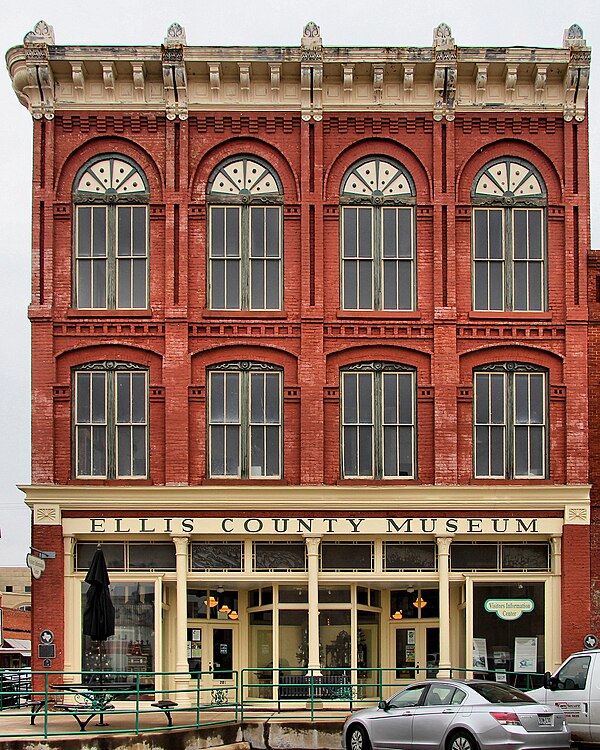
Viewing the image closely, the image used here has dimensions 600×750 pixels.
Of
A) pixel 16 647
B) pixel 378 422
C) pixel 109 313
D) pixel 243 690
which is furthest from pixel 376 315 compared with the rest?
pixel 16 647

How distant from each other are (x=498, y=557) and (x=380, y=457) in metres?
3.56

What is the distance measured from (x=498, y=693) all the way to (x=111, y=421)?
501 inches

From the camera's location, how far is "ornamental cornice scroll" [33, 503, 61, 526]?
30.5 meters

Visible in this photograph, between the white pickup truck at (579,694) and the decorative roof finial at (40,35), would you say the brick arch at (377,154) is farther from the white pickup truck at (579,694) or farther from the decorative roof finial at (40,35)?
the white pickup truck at (579,694)

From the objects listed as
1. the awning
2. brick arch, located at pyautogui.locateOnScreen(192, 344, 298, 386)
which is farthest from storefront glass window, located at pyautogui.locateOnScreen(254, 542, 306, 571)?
the awning

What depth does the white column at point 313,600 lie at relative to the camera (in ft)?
99.0

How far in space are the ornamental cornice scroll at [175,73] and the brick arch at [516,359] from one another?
8.83 metres

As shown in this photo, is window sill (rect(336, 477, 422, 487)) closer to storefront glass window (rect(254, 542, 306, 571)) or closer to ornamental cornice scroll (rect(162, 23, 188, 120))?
storefront glass window (rect(254, 542, 306, 571))

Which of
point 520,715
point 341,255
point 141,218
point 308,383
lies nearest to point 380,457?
point 308,383

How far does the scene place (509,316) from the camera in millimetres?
31453

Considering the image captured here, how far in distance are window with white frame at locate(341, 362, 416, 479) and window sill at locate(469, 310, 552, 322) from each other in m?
2.04

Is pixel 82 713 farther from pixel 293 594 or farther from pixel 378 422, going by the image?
pixel 378 422

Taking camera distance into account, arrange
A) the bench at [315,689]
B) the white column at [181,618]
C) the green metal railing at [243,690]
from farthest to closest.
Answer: the white column at [181,618], the bench at [315,689], the green metal railing at [243,690]

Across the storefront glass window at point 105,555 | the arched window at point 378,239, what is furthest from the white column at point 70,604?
the arched window at point 378,239
